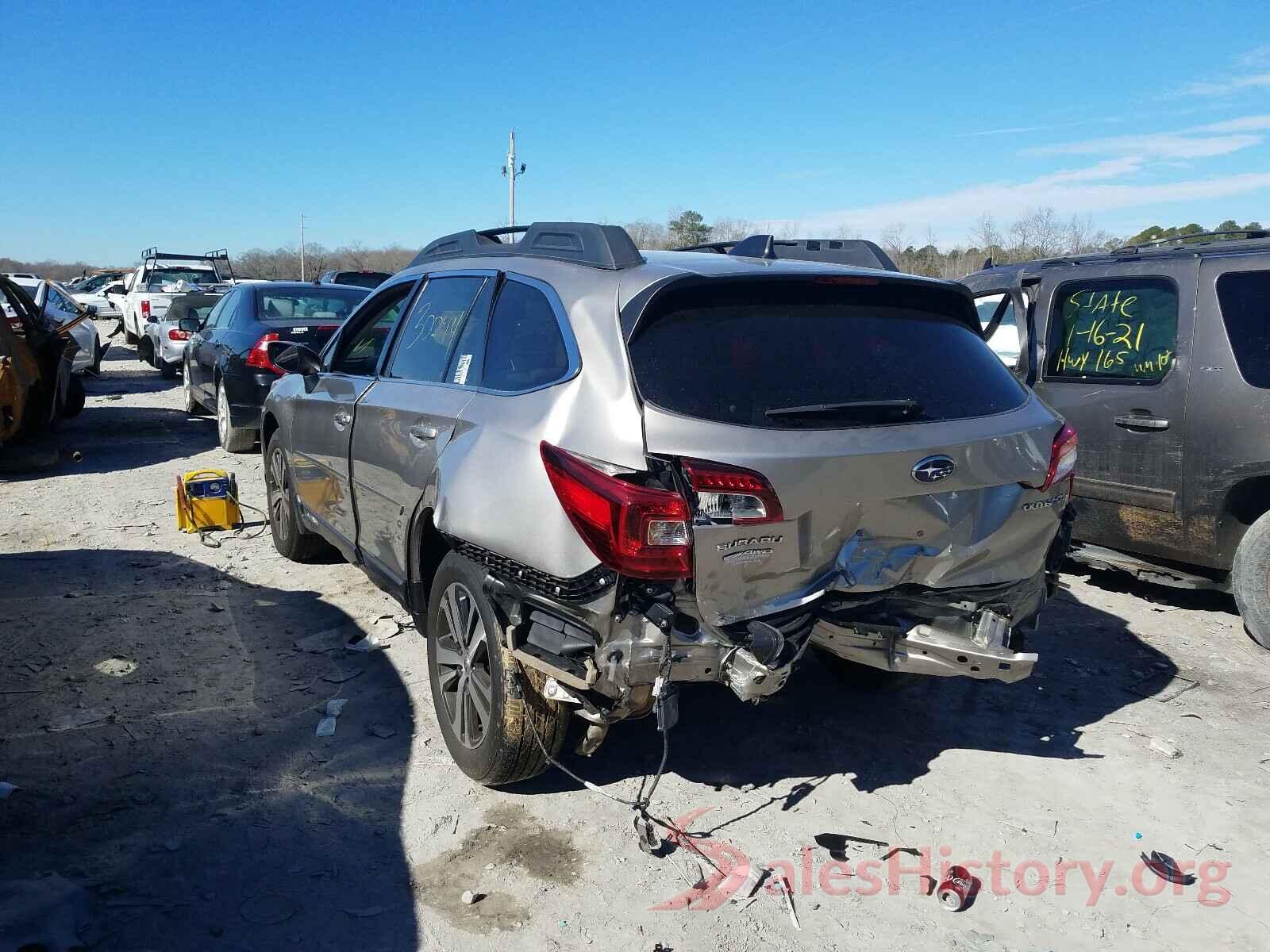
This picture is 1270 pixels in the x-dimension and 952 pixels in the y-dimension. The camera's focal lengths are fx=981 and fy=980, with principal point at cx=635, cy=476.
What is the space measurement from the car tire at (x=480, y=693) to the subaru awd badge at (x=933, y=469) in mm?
1355

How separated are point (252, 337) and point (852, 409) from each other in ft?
26.8

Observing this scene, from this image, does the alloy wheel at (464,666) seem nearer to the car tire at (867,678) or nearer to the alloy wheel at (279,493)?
the car tire at (867,678)

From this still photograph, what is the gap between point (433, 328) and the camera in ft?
14.3

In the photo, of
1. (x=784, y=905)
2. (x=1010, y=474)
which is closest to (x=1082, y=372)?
(x=1010, y=474)

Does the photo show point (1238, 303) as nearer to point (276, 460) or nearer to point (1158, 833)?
point (1158, 833)

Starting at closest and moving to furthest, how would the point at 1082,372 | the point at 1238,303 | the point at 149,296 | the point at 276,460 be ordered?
1. the point at 1238,303
2. the point at 1082,372
3. the point at 276,460
4. the point at 149,296

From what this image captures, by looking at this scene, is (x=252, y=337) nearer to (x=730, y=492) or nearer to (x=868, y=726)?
(x=868, y=726)

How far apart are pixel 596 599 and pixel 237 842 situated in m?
1.51

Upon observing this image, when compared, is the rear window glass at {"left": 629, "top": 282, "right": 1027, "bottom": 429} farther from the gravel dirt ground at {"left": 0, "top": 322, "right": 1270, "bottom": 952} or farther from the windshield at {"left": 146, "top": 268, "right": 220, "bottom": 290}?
the windshield at {"left": 146, "top": 268, "right": 220, "bottom": 290}

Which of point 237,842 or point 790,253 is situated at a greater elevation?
point 790,253

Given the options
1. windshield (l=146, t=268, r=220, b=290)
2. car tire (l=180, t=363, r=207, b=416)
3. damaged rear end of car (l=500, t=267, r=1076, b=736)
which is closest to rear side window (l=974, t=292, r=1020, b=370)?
damaged rear end of car (l=500, t=267, r=1076, b=736)

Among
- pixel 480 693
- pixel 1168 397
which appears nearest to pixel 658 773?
pixel 480 693

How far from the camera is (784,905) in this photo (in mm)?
2975

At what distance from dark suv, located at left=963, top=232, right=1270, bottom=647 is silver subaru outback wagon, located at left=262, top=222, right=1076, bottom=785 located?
6.76ft
